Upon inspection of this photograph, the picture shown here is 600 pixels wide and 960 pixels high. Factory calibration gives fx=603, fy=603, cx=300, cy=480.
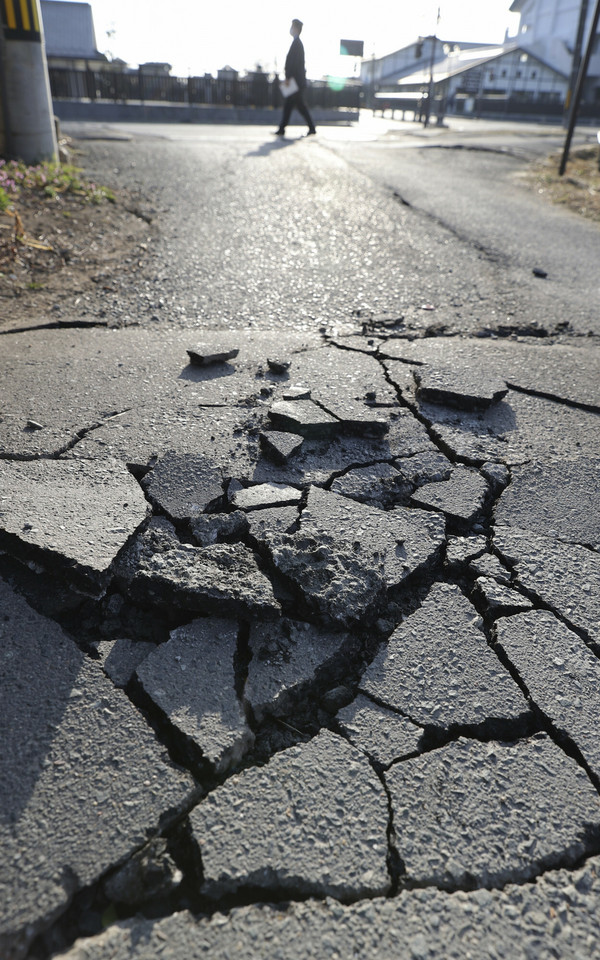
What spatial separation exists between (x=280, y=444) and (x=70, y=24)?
5562 centimetres

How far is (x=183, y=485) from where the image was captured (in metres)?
2.15

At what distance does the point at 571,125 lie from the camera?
8.74 metres

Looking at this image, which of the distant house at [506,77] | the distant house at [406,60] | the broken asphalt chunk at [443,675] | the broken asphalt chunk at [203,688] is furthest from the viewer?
the distant house at [406,60]

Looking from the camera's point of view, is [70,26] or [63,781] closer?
[63,781]

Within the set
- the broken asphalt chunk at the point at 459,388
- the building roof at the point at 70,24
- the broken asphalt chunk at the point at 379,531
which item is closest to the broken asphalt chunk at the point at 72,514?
the broken asphalt chunk at the point at 379,531

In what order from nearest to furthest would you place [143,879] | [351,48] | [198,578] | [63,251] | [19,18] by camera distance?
[143,879] < [198,578] < [63,251] < [19,18] < [351,48]

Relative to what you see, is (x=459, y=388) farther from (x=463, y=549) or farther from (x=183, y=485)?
(x=183, y=485)

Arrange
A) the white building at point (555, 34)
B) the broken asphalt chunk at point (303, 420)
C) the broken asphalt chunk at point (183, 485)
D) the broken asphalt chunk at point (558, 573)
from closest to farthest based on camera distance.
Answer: the broken asphalt chunk at point (558, 573)
the broken asphalt chunk at point (183, 485)
the broken asphalt chunk at point (303, 420)
the white building at point (555, 34)

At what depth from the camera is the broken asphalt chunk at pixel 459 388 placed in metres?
2.79

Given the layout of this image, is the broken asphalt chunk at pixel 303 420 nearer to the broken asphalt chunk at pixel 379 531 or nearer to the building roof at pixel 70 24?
the broken asphalt chunk at pixel 379 531

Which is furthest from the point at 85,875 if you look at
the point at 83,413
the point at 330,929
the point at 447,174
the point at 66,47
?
the point at 66,47

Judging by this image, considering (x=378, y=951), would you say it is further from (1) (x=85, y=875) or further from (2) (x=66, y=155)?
(2) (x=66, y=155)

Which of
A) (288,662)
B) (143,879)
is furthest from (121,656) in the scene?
(143,879)

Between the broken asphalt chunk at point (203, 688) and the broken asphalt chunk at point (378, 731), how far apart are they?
0.25 m
